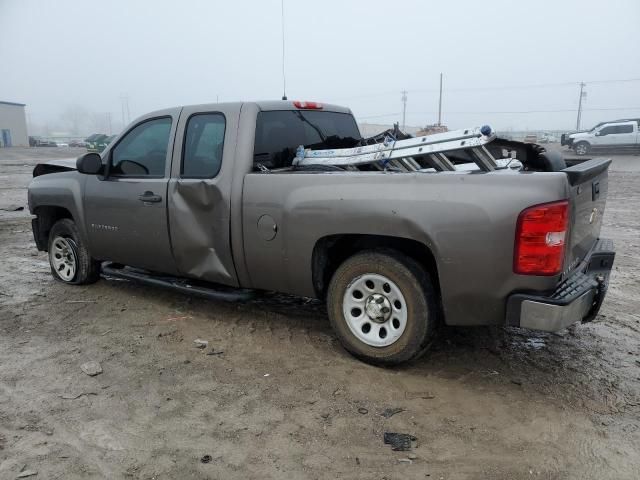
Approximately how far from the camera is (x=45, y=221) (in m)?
5.72

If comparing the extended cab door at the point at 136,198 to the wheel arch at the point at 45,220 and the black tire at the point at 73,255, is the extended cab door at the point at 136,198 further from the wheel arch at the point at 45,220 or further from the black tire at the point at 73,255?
the wheel arch at the point at 45,220

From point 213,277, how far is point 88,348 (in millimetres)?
1103

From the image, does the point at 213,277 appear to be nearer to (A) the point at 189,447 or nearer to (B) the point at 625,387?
(A) the point at 189,447

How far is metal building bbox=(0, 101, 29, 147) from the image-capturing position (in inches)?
2502

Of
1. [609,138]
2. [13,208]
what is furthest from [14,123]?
[609,138]

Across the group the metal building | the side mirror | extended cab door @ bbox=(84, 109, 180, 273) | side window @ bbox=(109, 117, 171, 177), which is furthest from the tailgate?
the metal building

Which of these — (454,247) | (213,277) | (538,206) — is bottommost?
(213,277)

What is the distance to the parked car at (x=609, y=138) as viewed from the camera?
1046 inches

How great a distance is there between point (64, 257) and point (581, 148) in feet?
93.3

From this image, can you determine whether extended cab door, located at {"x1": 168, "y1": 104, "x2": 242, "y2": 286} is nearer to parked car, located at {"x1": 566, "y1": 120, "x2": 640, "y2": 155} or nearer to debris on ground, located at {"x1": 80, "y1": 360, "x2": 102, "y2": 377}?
debris on ground, located at {"x1": 80, "y1": 360, "x2": 102, "y2": 377}

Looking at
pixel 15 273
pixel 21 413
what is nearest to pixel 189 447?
pixel 21 413

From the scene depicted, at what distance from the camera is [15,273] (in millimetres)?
6238

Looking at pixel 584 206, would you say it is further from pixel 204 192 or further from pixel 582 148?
pixel 582 148

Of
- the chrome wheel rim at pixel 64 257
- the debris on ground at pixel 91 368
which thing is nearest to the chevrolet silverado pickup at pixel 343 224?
the chrome wheel rim at pixel 64 257
